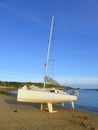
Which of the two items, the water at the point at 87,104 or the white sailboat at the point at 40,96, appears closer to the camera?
the white sailboat at the point at 40,96

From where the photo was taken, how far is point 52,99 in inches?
958

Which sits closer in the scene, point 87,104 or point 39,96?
point 39,96

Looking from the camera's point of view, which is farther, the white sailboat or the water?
the water

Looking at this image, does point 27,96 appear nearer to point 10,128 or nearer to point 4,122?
point 4,122

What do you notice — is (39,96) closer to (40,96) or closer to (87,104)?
(40,96)

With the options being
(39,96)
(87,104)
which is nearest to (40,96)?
(39,96)

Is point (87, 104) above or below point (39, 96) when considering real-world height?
below

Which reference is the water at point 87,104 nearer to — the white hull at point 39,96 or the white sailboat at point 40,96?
the white sailboat at point 40,96

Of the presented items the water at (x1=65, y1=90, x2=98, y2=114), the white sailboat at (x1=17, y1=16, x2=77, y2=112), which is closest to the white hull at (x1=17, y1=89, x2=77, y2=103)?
the white sailboat at (x1=17, y1=16, x2=77, y2=112)

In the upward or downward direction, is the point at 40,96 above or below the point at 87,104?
above

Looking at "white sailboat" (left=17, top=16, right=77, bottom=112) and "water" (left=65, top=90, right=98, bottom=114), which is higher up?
"white sailboat" (left=17, top=16, right=77, bottom=112)

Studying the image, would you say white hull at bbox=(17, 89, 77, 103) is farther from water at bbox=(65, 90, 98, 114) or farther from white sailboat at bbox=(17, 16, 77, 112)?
water at bbox=(65, 90, 98, 114)

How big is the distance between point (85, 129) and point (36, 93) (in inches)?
345

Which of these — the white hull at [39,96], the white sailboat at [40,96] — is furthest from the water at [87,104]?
the white hull at [39,96]
